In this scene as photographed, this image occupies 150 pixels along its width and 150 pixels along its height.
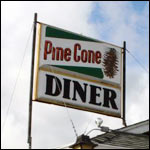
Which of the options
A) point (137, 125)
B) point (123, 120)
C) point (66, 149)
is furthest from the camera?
point (123, 120)

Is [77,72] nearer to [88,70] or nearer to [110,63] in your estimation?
[88,70]

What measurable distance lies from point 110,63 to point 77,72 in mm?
1818

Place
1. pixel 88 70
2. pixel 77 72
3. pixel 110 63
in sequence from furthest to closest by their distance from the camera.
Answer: pixel 110 63 → pixel 88 70 → pixel 77 72

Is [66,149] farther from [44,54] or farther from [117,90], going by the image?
[117,90]

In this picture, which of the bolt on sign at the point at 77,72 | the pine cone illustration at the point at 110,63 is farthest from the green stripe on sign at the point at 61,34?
the pine cone illustration at the point at 110,63

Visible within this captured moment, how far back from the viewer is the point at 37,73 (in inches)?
659

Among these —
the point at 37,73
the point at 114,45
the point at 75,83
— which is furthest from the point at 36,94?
the point at 114,45

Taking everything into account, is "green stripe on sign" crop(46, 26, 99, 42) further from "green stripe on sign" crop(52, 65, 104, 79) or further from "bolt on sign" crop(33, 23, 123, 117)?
"green stripe on sign" crop(52, 65, 104, 79)

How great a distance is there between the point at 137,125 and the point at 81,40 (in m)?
5.70

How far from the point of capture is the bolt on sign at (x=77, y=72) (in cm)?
1695

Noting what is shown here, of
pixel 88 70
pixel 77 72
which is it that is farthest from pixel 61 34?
pixel 88 70

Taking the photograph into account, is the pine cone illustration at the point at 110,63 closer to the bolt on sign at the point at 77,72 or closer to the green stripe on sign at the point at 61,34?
the bolt on sign at the point at 77,72

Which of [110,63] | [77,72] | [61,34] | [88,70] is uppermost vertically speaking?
[61,34]

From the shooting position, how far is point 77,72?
18.0m
